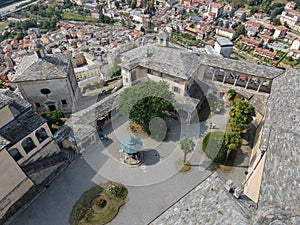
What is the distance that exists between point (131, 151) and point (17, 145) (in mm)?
14819

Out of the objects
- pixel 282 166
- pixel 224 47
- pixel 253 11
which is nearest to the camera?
pixel 282 166

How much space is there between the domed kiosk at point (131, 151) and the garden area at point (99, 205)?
13.7ft

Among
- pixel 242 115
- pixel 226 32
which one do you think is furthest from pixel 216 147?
pixel 226 32

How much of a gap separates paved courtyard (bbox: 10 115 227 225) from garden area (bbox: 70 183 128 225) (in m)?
0.78

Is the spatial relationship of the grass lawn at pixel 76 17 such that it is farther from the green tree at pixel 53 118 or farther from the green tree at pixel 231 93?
the green tree at pixel 231 93

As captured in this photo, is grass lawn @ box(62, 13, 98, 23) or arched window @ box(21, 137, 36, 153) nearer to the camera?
arched window @ box(21, 137, 36, 153)

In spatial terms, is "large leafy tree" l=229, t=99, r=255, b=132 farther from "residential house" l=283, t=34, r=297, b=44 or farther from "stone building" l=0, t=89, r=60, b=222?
"residential house" l=283, t=34, r=297, b=44

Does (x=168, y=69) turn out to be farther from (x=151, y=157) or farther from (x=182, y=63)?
(x=151, y=157)

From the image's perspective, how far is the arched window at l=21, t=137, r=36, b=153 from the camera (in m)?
28.4

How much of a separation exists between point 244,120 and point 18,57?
11209 centimetres

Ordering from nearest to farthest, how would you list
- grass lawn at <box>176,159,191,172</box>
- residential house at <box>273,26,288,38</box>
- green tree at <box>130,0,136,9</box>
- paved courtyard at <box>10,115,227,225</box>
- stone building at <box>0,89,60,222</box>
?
stone building at <box>0,89,60,222</box> < paved courtyard at <box>10,115,227,225</box> < grass lawn at <box>176,159,191,172</box> < residential house at <box>273,26,288,38</box> < green tree at <box>130,0,136,9</box>

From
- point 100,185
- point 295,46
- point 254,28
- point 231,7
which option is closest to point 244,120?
point 100,185

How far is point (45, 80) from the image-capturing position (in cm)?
3641

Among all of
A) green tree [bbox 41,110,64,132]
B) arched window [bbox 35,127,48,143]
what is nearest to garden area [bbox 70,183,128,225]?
arched window [bbox 35,127,48,143]
